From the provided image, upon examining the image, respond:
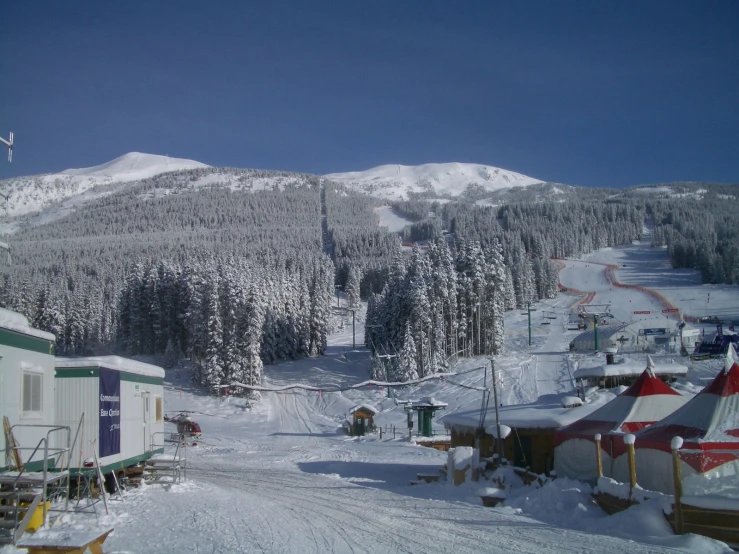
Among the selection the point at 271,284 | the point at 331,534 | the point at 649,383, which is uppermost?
the point at 271,284

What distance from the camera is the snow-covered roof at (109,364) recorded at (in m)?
13.2

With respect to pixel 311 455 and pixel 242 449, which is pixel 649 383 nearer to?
pixel 311 455

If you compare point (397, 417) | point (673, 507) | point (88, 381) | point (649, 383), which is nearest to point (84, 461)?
point (88, 381)

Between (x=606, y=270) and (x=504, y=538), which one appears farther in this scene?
(x=606, y=270)

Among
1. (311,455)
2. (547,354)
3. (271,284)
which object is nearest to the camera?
(311,455)

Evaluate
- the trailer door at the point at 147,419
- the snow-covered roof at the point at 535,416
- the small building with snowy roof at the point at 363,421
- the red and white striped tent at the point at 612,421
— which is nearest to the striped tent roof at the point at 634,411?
the red and white striped tent at the point at 612,421

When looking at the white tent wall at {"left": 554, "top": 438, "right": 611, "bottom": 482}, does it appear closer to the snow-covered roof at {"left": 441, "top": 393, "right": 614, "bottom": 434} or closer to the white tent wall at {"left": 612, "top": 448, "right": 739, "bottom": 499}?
the white tent wall at {"left": 612, "top": 448, "right": 739, "bottom": 499}

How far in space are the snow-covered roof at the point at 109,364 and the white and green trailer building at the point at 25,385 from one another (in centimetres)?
122

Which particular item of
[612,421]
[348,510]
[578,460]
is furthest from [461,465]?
[348,510]

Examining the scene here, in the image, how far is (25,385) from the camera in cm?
1077

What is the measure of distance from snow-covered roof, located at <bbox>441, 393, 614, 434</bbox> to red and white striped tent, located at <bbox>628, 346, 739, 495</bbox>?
4.77 metres

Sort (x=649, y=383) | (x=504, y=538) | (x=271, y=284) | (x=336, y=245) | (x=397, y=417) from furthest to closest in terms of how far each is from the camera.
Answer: (x=336, y=245) < (x=271, y=284) < (x=397, y=417) < (x=649, y=383) < (x=504, y=538)

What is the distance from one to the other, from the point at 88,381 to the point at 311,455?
13.9 metres

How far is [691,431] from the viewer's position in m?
12.6
